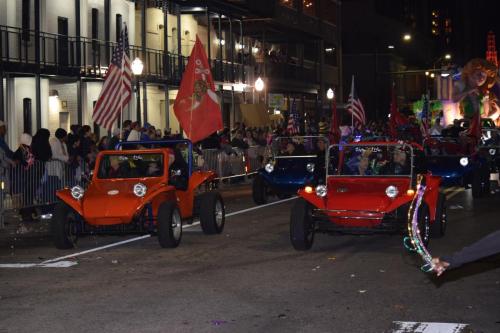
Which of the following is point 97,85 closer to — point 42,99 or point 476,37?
point 42,99

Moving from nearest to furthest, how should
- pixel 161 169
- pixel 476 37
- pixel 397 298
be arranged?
pixel 397 298
pixel 161 169
pixel 476 37

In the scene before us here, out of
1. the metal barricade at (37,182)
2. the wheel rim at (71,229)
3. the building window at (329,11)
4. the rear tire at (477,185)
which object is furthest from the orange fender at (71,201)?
the building window at (329,11)

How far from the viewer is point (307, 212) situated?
12.8 meters

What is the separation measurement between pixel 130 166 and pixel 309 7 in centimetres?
4292

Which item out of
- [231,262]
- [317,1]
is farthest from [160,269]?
[317,1]

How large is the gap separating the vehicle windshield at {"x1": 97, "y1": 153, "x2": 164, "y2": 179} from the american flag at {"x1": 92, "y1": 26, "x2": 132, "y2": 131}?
6.27 metres

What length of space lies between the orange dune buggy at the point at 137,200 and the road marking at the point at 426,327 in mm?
5466

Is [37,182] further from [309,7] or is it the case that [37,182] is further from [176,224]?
[309,7]

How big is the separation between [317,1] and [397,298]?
5075 centimetres

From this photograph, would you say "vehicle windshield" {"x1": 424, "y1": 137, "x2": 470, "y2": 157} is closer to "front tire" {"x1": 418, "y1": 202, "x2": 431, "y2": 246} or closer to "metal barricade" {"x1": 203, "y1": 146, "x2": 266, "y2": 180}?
"metal barricade" {"x1": 203, "y1": 146, "x2": 266, "y2": 180}

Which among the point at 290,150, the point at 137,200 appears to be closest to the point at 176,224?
the point at 137,200

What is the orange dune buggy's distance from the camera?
13.2m

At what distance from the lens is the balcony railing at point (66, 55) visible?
2753cm

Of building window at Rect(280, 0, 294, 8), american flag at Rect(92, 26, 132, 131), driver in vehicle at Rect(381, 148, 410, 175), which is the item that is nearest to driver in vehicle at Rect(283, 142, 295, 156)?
american flag at Rect(92, 26, 132, 131)
